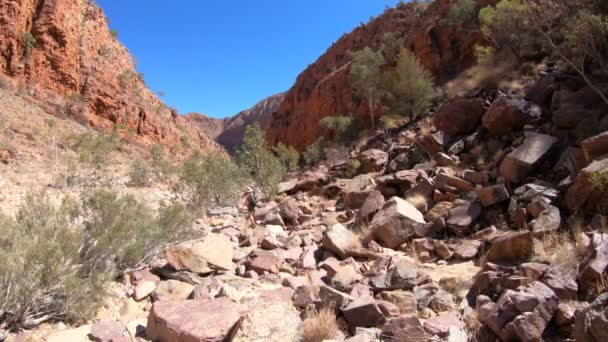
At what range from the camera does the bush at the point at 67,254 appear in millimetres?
3057

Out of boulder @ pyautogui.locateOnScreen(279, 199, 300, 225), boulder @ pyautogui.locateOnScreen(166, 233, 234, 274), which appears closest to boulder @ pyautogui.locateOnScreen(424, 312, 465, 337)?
boulder @ pyautogui.locateOnScreen(166, 233, 234, 274)

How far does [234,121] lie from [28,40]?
88.4m

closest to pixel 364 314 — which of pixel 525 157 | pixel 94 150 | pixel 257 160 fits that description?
pixel 525 157

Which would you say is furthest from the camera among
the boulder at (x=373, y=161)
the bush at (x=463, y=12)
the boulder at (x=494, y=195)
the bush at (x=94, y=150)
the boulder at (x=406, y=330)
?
the bush at (x=463, y=12)

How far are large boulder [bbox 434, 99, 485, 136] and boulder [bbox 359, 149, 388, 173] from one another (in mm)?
2026

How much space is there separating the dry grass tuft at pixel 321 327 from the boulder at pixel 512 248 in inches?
82.0

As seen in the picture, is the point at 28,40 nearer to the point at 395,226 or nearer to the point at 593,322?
the point at 395,226

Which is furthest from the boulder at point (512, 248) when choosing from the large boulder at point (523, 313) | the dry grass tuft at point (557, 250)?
the large boulder at point (523, 313)

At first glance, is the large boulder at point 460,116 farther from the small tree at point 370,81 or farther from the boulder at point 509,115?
the small tree at point 370,81

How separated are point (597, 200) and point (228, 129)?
112203 mm

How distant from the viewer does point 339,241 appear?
208 inches

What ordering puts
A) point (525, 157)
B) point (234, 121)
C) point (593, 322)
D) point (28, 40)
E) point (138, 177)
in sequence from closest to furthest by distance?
point (593, 322) < point (525, 157) < point (138, 177) < point (28, 40) < point (234, 121)

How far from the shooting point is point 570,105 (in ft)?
20.4

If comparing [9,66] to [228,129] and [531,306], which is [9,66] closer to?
[531,306]
